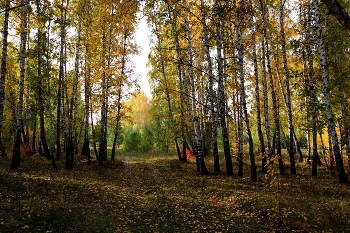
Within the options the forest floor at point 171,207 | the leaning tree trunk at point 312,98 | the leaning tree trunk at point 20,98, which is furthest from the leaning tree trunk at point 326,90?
the leaning tree trunk at point 20,98

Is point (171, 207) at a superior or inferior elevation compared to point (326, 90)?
inferior

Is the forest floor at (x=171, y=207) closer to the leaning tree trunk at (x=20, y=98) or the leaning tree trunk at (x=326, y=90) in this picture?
the leaning tree trunk at (x=326, y=90)

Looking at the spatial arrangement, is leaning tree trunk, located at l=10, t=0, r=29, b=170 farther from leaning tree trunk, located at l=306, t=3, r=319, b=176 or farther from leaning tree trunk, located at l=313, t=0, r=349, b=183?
leaning tree trunk, located at l=306, t=3, r=319, b=176

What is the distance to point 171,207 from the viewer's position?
9.13 metres

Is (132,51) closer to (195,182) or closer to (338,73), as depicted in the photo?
(195,182)

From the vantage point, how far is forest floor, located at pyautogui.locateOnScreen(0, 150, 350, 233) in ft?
23.7

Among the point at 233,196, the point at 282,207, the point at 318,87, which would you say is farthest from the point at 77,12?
the point at 318,87

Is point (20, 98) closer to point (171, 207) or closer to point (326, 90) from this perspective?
point (171, 207)

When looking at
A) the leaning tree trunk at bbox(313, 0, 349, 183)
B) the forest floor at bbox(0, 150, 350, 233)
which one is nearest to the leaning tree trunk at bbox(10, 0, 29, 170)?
the forest floor at bbox(0, 150, 350, 233)

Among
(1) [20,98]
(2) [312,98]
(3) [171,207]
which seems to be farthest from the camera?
(2) [312,98]

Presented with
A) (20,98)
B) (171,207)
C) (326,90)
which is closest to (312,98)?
(326,90)

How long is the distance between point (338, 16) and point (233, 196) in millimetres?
8568

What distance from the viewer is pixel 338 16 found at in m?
3.04

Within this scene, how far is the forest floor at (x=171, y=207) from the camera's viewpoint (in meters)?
7.23
